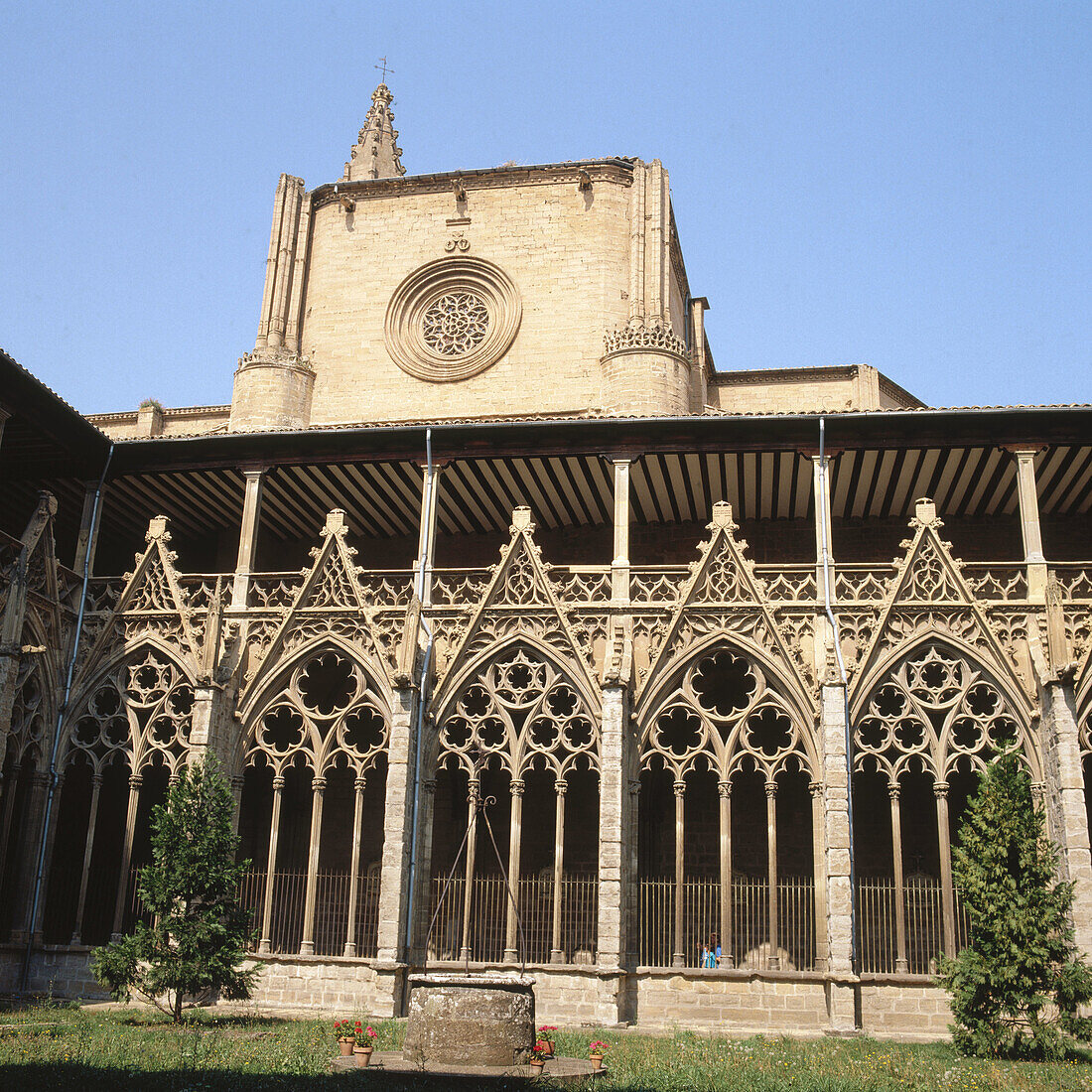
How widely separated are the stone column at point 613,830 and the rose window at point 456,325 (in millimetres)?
Result: 11987

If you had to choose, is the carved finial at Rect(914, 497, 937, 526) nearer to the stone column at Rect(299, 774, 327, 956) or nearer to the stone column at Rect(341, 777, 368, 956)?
the stone column at Rect(341, 777, 368, 956)

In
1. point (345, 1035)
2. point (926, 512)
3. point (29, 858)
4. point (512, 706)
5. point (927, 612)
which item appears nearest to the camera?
point (345, 1035)

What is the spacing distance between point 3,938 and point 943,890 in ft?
44.8

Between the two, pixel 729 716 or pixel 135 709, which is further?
pixel 135 709

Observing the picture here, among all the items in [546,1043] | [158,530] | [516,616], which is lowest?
[546,1043]

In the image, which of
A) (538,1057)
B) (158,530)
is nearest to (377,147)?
(158,530)

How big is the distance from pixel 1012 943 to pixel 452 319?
705 inches

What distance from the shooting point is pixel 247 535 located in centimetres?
1975

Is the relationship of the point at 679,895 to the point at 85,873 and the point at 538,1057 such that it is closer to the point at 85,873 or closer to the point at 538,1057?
the point at 538,1057

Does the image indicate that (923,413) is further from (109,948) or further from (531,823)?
(109,948)

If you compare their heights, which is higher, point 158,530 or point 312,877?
point 158,530

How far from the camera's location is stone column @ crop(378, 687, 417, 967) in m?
16.7

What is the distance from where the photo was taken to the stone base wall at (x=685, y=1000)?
15.9 metres

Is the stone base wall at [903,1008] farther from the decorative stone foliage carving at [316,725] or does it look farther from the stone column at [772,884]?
the decorative stone foliage carving at [316,725]
